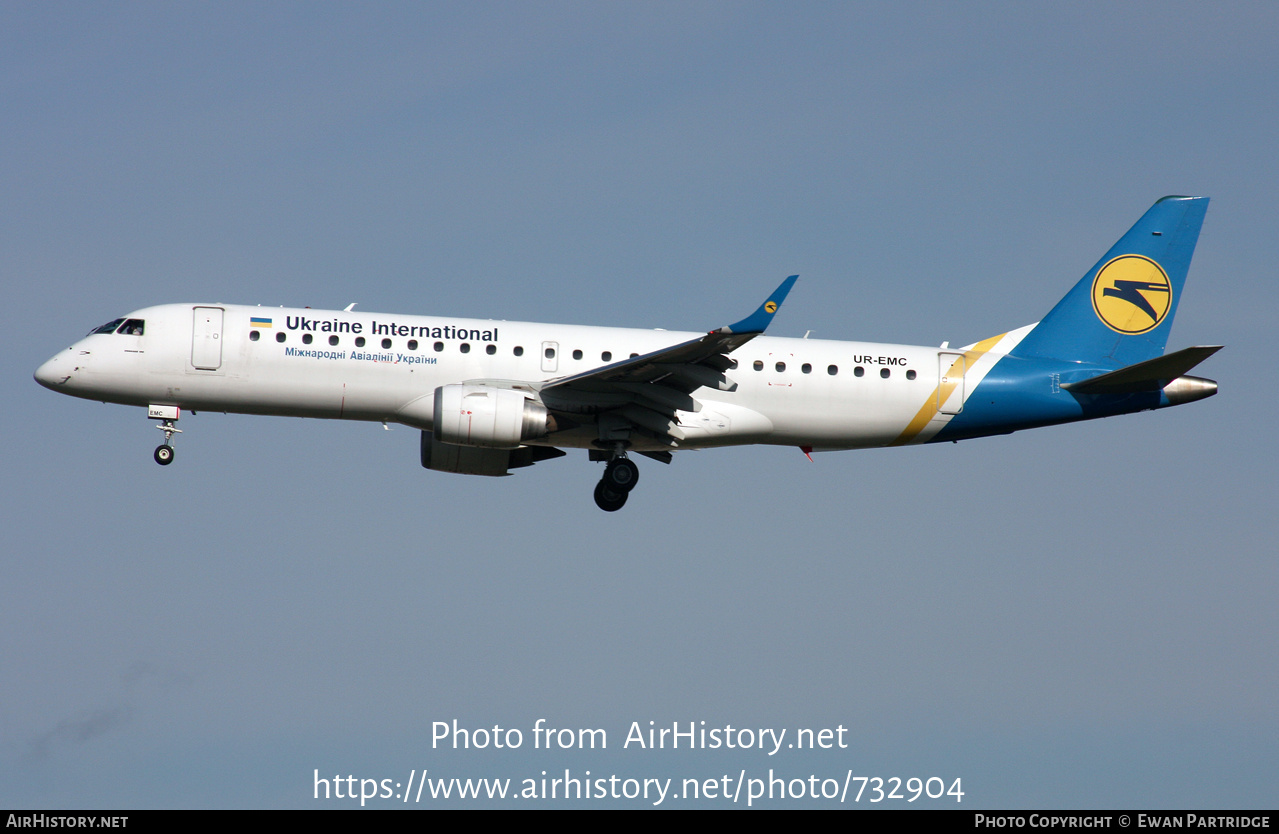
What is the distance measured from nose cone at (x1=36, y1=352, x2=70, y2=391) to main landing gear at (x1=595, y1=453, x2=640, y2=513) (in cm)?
1233

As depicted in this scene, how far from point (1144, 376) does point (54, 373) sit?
82.3 ft

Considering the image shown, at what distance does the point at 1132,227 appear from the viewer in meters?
36.1

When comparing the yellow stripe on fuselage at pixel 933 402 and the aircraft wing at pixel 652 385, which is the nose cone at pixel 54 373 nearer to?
the aircraft wing at pixel 652 385

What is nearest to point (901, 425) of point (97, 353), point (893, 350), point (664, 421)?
point (893, 350)

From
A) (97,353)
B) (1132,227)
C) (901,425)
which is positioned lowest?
(901,425)

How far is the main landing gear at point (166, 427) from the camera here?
30516mm

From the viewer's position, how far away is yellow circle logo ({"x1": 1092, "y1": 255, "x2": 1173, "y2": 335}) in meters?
35.2

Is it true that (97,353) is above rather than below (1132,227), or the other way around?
below

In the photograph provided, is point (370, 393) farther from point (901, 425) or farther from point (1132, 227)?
point (1132, 227)

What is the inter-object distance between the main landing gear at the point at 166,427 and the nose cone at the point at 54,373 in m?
2.05

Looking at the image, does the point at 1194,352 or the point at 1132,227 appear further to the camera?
the point at 1132,227

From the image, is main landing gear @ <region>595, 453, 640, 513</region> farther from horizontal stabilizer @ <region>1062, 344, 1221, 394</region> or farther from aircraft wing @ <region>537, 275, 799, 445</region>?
horizontal stabilizer @ <region>1062, 344, 1221, 394</region>

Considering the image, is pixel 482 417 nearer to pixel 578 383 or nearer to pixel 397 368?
pixel 578 383

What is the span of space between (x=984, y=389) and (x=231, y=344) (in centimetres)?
1767
